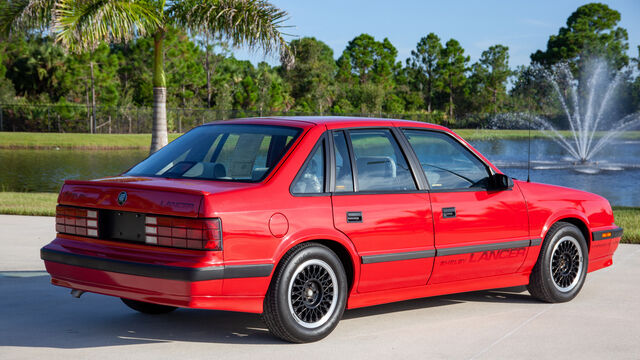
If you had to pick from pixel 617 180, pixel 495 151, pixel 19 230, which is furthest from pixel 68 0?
pixel 495 151

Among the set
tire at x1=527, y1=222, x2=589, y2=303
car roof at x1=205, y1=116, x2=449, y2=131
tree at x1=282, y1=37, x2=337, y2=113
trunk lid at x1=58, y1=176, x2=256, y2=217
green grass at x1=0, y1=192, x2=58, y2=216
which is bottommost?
green grass at x1=0, y1=192, x2=58, y2=216

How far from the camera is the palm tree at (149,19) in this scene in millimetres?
16375

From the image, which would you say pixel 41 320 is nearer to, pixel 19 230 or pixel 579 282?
pixel 579 282

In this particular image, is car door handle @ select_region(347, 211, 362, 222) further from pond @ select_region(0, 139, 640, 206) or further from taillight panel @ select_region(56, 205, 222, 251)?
pond @ select_region(0, 139, 640, 206)

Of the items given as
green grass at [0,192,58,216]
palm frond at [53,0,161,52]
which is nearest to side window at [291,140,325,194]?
green grass at [0,192,58,216]

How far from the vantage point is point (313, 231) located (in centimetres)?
531

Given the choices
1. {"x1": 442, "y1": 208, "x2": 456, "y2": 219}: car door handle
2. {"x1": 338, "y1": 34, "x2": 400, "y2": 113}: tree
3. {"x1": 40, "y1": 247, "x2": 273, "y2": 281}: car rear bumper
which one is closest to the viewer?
{"x1": 40, "y1": 247, "x2": 273, "y2": 281}: car rear bumper

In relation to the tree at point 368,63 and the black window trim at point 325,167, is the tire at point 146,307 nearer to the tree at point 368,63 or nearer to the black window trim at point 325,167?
the black window trim at point 325,167

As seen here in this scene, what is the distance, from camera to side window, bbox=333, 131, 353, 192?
568 cm

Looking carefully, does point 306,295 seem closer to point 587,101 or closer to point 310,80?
point 310,80

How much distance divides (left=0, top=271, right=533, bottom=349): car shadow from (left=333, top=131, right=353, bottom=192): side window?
3.87 feet

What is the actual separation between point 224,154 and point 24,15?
45.2ft

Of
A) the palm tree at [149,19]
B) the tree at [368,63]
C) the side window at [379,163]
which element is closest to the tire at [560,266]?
the side window at [379,163]

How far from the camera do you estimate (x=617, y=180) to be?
27453 millimetres
